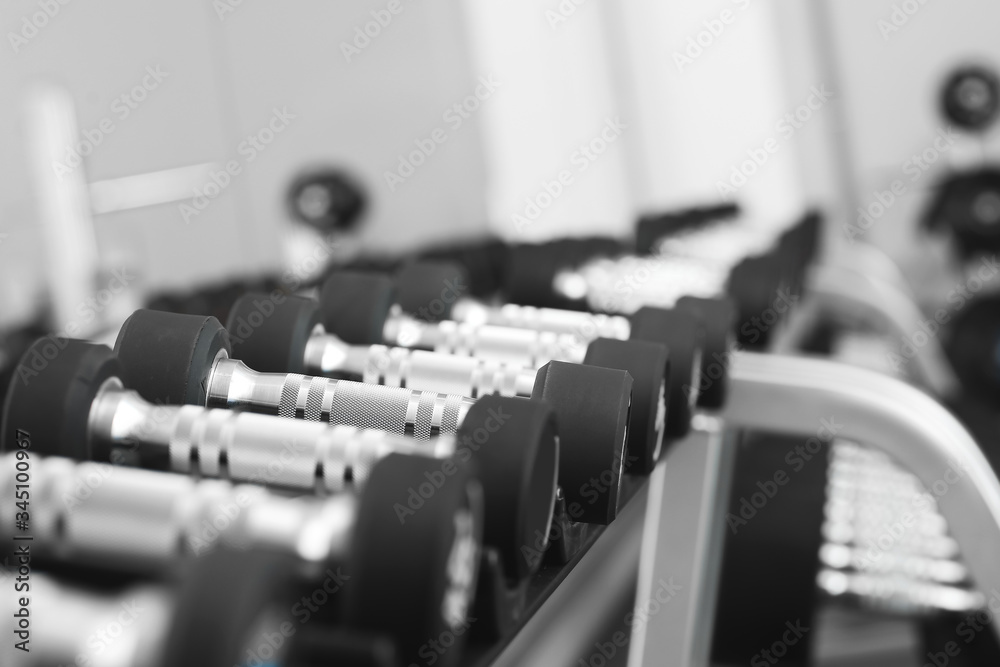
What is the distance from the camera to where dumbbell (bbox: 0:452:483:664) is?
0.35m

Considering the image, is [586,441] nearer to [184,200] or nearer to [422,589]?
[422,589]

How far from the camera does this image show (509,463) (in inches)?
17.3

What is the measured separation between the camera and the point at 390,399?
21.9 inches

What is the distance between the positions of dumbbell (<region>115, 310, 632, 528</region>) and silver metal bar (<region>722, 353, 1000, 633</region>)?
354mm

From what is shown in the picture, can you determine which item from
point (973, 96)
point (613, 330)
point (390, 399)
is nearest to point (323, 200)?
point (613, 330)

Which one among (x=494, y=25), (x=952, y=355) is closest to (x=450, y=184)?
(x=494, y=25)

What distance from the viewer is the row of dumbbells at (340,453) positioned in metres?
0.36

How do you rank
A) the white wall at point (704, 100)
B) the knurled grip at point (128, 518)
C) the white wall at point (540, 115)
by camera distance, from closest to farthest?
the knurled grip at point (128, 518) < the white wall at point (540, 115) < the white wall at point (704, 100)

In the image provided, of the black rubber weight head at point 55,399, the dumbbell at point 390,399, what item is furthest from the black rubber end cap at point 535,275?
the black rubber weight head at point 55,399

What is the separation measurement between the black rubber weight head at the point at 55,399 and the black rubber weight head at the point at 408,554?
0.60ft

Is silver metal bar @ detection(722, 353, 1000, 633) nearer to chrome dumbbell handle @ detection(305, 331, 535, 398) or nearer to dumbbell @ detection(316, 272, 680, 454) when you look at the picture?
dumbbell @ detection(316, 272, 680, 454)

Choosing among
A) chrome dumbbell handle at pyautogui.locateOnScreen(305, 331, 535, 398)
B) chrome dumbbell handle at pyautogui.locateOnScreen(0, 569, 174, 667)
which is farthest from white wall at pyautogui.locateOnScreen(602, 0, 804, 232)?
chrome dumbbell handle at pyautogui.locateOnScreen(0, 569, 174, 667)

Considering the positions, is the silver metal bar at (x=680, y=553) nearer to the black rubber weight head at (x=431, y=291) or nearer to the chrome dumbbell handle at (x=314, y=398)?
the black rubber weight head at (x=431, y=291)

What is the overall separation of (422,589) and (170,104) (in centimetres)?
189
